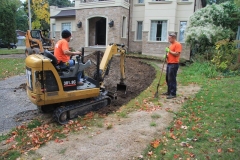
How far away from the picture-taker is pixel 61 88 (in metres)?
5.09

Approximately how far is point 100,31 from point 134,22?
363 cm

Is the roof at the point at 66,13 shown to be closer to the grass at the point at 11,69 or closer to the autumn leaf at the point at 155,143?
the grass at the point at 11,69

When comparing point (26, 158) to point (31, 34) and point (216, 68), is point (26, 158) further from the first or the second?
point (31, 34)

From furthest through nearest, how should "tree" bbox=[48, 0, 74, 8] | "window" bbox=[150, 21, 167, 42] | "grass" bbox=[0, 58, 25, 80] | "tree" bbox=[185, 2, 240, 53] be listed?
1. "tree" bbox=[48, 0, 74, 8]
2. "window" bbox=[150, 21, 167, 42]
3. "tree" bbox=[185, 2, 240, 53]
4. "grass" bbox=[0, 58, 25, 80]

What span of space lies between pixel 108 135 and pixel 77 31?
16463mm

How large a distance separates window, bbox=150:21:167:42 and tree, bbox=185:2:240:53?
7.97 ft

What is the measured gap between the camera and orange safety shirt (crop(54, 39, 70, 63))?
5164 mm

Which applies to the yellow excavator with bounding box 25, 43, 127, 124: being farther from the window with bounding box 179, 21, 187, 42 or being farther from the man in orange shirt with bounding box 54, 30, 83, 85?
the window with bounding box 179, 21, 187, 42

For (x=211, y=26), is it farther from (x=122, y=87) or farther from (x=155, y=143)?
(x=155, y=143)

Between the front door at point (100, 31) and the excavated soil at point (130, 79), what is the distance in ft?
21.4

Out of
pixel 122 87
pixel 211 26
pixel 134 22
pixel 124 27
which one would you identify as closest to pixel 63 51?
pixel 122 87

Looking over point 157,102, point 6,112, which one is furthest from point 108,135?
point 6,112

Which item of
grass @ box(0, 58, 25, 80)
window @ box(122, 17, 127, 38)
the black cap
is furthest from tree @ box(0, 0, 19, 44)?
the black cap

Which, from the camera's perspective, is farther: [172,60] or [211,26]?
[211,26]
